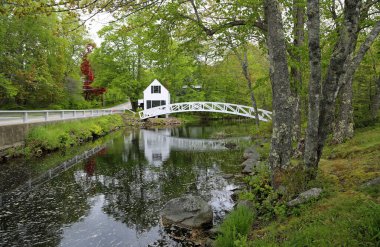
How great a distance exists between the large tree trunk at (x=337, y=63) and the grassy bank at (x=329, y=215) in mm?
1009

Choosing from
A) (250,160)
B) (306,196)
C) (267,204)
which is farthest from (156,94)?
(306,196)

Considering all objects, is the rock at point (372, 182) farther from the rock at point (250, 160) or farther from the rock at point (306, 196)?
the rock at point (250, 160)

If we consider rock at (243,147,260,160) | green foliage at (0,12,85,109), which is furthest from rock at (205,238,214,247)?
green foliage at (0,12,85,109)

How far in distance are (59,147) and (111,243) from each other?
37.6 feet

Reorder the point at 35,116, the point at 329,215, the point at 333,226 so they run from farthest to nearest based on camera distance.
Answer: the point at 35,116, the point at 329,215, the point at 333,226

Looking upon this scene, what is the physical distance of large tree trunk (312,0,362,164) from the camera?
15.5 ft

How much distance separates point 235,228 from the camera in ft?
15.5

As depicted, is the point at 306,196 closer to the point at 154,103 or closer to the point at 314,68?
the point at 314,68

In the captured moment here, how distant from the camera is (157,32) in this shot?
9156 mm

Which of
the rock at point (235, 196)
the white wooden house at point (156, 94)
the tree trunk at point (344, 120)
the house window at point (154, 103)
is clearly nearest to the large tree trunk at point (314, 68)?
the rock at point (235, 196)

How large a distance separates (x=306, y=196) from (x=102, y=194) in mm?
5982

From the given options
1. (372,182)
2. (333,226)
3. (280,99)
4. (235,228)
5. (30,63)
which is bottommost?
(235,228)

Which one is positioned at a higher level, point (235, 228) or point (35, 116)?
point (35, 116)

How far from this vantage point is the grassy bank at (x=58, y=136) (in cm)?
1415
